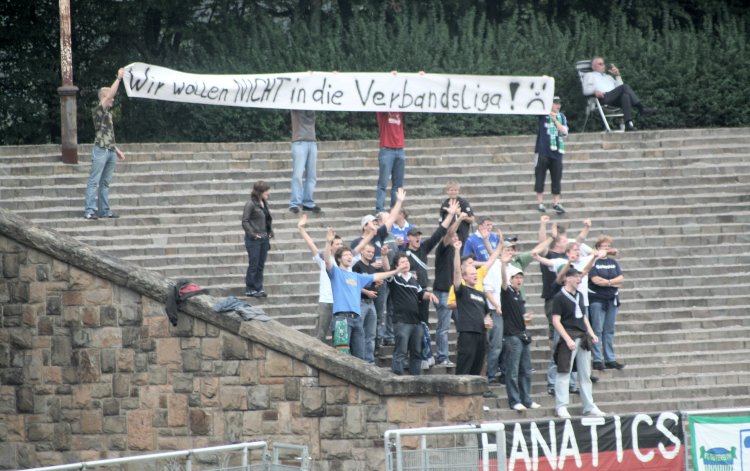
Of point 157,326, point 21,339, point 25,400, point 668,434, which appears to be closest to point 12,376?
point 25,400

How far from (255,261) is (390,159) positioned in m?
3.22

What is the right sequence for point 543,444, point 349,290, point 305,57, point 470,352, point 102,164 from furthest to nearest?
point 305,57 → point 102,164 → point 470,352 → point 349,290 → point 543,444

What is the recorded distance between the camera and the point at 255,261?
17.5 m

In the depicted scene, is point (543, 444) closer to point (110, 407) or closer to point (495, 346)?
point (495, 346)

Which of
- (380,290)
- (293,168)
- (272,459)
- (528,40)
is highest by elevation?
(528,40)

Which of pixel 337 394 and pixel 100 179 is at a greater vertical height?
pixel 100 179

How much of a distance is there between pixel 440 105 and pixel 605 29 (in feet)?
30.3

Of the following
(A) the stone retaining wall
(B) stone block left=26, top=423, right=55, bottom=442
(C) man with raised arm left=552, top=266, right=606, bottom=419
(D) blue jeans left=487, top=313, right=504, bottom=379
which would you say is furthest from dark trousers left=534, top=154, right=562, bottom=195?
(B) stone block left=26, top=423, right=55, bottom=442

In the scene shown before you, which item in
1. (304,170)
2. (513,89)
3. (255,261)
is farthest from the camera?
(513,89)

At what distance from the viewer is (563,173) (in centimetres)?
2222

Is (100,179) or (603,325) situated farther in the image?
(100,179)

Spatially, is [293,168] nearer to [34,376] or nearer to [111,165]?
[111,165]

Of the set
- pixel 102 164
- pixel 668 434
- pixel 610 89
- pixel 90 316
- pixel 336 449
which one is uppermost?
pixel 610 89

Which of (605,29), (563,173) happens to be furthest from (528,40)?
(563,173)
